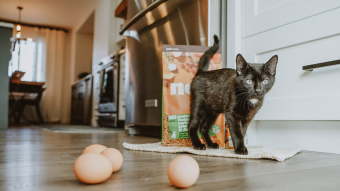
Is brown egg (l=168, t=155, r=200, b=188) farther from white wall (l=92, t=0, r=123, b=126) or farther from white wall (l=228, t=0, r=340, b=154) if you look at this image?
white wall (l=92, t=0, r=123, b=126)

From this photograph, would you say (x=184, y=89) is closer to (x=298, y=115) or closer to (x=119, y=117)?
(x=298, y=115)

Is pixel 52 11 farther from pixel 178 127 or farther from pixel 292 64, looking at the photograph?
pixel 292 64

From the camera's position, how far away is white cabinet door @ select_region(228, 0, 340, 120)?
3.69 feet

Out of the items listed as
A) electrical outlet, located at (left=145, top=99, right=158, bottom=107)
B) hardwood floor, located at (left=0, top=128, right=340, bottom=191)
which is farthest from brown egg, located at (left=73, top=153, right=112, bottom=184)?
electrical outlet, located at (left=145, top=99, right=158, bottom=107)

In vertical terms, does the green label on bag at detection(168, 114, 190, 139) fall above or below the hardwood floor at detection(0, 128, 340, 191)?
above

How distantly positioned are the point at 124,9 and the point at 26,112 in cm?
438

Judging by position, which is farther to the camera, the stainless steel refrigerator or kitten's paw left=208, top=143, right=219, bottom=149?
the stainless steel refrigerator

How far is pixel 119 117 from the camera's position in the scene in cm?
362

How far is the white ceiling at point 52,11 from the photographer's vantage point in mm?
5645

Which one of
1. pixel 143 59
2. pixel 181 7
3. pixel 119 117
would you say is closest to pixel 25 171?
pixel 181 7

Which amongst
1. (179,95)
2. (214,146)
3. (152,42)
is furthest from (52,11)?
(214,146)

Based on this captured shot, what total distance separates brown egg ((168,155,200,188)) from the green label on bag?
73cm

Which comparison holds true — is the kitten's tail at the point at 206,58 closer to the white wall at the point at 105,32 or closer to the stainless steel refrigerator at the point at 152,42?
A: the stainless steel refrigerator at the point at 152,42

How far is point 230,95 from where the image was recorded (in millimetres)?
1134
